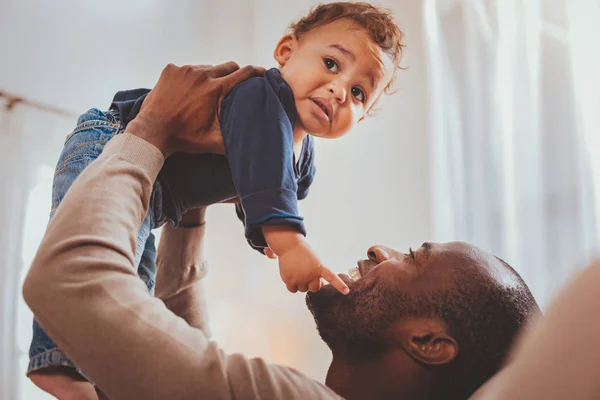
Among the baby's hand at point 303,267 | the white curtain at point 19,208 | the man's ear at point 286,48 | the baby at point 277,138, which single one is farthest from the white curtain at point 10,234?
the baby's hand at point 303,267

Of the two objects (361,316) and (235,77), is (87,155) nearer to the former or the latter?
(235,77)

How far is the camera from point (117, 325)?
65cm

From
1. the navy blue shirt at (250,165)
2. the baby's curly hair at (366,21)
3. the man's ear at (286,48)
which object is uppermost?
the baby's curly hair at (366,21)

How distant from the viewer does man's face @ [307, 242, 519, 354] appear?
99 centimetres

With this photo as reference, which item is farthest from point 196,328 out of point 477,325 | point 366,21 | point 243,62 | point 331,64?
point 243,62

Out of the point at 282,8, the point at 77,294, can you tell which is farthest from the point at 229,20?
the point at 77,294

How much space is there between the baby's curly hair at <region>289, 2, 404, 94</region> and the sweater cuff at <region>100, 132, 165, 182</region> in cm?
49

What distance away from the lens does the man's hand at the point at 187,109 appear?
97cm

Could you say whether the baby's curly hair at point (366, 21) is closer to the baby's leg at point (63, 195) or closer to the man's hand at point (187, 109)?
the man's hand at point (187, 109)

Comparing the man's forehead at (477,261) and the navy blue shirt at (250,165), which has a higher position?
the navy blue shirt at (250,165)

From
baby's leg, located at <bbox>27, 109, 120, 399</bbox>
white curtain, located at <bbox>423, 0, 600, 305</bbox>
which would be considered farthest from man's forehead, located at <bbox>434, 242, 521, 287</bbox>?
white curtain, located at <bbox>423, 0, 600, 305</bbox>

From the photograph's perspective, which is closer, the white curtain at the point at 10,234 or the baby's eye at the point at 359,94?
the baby's eye at the point at 359,94

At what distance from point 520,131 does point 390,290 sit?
1152mm

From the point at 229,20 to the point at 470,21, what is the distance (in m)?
1.32
